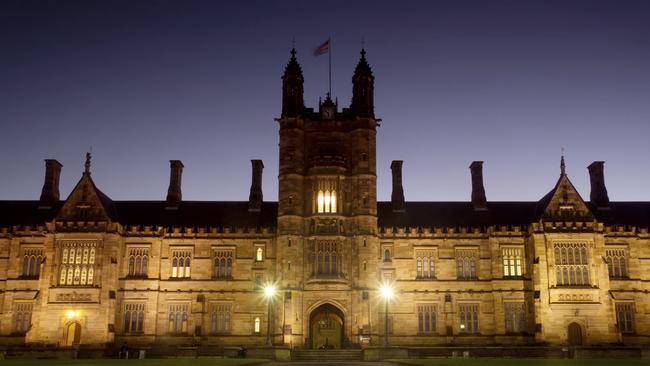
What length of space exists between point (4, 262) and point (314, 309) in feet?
77.2

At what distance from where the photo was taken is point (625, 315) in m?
49.5

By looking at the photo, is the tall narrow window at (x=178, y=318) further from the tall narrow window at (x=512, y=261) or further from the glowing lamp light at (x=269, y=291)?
the tall narrow window at (x=512, y=261)

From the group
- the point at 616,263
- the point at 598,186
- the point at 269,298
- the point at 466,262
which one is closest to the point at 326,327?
the point at 269,298

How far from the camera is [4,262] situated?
50.1 metres

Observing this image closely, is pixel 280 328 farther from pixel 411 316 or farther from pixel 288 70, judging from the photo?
pixel 288 70

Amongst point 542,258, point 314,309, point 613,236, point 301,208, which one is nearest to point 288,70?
point 301,208

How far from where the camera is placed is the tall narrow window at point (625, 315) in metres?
49.3

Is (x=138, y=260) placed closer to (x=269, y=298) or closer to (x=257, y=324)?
(x=257, y=324)

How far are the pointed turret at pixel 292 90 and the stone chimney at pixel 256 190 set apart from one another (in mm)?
6220

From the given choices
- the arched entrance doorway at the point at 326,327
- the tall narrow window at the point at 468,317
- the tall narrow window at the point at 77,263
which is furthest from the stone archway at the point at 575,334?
the tall narrow window at the point at 77,263

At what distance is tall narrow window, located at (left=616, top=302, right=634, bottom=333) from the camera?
162ft

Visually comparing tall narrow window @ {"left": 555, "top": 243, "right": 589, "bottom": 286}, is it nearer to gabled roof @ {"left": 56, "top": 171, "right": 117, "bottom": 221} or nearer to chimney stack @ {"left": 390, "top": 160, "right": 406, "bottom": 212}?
chimney stack @ {"left": 390, "top": 160, "right": 406, "bottom": 212}

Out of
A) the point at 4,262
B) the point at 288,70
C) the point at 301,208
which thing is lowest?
the point at 4,262

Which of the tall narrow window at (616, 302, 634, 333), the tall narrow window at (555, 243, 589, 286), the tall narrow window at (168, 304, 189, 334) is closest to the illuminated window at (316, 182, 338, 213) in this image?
the tall narrow window at (168, 304, 189, 334)
